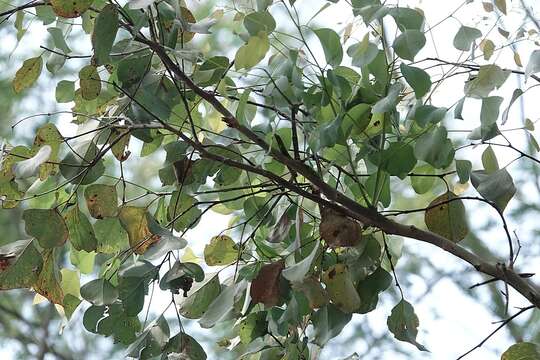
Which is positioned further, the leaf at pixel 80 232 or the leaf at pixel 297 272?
the leaf at pixel 80 232

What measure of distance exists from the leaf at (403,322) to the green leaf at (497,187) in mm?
108

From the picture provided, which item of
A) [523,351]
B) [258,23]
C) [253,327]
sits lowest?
[523,351]

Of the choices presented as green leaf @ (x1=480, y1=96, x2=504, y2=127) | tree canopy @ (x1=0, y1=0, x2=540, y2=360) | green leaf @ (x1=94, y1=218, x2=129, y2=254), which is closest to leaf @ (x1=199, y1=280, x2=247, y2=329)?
tree canopy @ (x1=0, y1=0, x2=540, y2=360)

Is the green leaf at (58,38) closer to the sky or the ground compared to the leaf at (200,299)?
closer to the sky

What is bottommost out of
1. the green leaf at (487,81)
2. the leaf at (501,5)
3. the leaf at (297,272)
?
the leaf at (297,272)

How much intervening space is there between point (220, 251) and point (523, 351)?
0.79ft

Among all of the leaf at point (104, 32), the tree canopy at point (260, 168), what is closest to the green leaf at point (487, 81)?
the tree canopy at point (260, 168)

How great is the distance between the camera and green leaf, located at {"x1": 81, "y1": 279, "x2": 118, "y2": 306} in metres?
0.61

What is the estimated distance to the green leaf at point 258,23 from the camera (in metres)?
0.56

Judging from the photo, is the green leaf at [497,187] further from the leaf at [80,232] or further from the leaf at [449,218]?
the leaf at [80,232]

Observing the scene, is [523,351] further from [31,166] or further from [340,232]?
[31,166]

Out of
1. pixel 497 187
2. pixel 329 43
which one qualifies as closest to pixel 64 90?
pixel 329 43

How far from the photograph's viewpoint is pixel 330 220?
542 mm

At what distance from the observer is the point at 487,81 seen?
567mm
